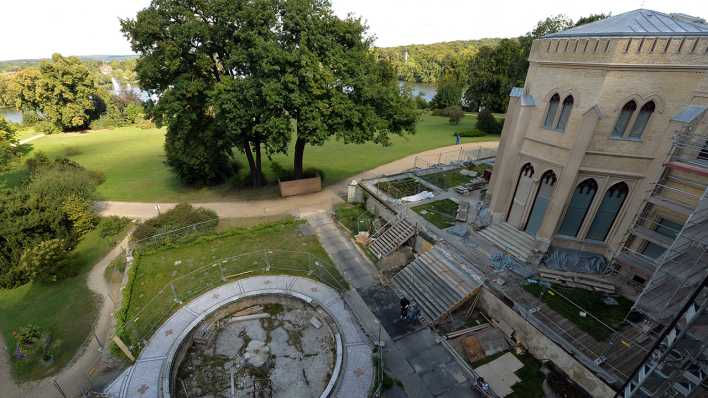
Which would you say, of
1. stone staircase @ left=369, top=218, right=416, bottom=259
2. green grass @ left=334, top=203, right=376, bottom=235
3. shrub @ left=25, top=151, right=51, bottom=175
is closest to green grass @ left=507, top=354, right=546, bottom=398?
stone staircase @ left=369, top=218, right=416, bottom=259

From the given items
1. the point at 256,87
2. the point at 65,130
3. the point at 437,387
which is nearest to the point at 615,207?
the point at 437,387

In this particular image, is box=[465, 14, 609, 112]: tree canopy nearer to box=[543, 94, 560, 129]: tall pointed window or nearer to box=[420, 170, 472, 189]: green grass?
box=[420, 170, 472, 189]: green grass

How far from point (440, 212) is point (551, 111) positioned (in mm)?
Answer: 9505

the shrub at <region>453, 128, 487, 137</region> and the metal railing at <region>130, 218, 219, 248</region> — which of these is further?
the shrub at <region>453, 128, 487, 137</region>

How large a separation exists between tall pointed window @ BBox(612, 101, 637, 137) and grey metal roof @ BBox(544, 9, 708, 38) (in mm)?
2925

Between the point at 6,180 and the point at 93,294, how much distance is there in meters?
28.4

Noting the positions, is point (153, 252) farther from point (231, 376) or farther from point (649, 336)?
point (649, 336)

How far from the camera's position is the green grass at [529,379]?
12.4 m

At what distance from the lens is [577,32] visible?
15.5 meters

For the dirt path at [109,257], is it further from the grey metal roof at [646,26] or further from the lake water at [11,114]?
the lake water at [11,114]

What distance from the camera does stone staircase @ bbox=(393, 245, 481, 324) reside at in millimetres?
15945

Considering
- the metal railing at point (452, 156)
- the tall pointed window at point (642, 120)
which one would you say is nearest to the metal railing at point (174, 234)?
the metal railing at point (452, 156)

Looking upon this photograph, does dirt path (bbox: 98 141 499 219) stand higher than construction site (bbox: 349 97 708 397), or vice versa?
construction site (bbox: 349 97 708 397)

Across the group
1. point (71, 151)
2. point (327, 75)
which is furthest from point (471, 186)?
point (71, 151)
